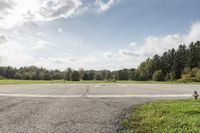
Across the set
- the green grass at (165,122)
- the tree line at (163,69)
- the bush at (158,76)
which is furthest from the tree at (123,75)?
the green grass at (165,122)

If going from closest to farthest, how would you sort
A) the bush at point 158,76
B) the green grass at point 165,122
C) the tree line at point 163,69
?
the green grass at point 165,122 < the tree line at point 163,69 < the bush at point 158,76

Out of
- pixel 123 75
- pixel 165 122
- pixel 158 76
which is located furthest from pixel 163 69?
pixel 165 122

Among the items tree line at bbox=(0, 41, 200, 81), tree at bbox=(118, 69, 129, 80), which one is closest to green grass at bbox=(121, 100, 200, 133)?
tree line at bbox=(0, 41, 200, 81)

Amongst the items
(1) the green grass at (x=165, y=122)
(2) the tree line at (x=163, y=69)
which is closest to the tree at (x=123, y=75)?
(2) the tree line at (x=163, y=69)

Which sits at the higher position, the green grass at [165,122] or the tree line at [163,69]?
the tree line at [163,69]

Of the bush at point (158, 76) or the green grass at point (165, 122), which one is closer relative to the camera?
the green grass at point (165, 122)

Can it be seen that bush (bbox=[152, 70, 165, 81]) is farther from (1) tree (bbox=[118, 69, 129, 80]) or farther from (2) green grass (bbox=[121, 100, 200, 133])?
(2) green grass (bbox=[121, 100, 200, 133])

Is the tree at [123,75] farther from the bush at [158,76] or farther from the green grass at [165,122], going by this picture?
the green grass at [165,122]

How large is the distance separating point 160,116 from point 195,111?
1.43 metres

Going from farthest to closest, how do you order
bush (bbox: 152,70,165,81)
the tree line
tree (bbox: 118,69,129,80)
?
1. tree (bbox: 118,69,129,80)
2. bush (bbox: 152,70,165,81)
3. the tree line

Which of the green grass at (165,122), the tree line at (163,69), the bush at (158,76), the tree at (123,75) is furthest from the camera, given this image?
the tree at (123,75)

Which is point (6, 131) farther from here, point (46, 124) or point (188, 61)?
point (188, 61)

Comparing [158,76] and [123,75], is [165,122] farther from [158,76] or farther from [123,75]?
[123,75]

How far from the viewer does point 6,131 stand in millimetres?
5211
